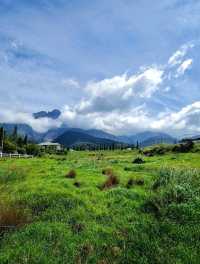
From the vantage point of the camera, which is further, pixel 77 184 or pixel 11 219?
pixel 77 184

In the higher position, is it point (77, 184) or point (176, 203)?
point (77, 184)

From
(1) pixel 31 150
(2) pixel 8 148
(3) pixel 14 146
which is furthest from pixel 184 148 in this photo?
(1) pixel 31 150

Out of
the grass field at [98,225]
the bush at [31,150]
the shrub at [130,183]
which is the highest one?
the bush at [31,150]

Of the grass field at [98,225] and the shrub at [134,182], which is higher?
the shrub at [134,182]

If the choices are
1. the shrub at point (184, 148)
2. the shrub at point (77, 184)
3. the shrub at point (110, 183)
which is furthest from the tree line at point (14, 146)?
the shrub at point (77, 184)

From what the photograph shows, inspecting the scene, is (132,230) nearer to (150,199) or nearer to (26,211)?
(150,199)

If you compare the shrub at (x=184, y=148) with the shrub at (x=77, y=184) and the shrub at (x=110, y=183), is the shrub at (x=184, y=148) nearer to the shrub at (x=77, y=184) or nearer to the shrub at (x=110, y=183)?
the shrub at (x=110, y=183)

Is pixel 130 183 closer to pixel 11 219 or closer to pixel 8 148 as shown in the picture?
pixel 11 219

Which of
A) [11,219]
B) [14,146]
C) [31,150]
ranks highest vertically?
[14,146]

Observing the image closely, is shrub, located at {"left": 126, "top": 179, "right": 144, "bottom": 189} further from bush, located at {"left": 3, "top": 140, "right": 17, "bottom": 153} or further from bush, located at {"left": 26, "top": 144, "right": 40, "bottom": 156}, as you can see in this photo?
bush, located at {"left": 26, "top": 144, "right": 40, "bottom": 156}

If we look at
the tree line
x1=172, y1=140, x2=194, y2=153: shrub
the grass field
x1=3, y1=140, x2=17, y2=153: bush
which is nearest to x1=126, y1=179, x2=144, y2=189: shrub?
the grass field

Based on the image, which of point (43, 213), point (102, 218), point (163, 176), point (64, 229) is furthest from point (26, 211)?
point (163, 176)

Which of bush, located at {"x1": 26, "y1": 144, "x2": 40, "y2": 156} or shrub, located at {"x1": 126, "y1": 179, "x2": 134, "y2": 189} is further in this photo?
bush, located at {"x1": 26, "y1": 144, "x2": 40, "y2": 156}

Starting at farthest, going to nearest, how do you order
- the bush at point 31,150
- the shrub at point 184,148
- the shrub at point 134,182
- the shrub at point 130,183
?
the bush at point 31,150
the shrub at point 184,148
the shrub at point 134,182
the shrub at point 130,183
